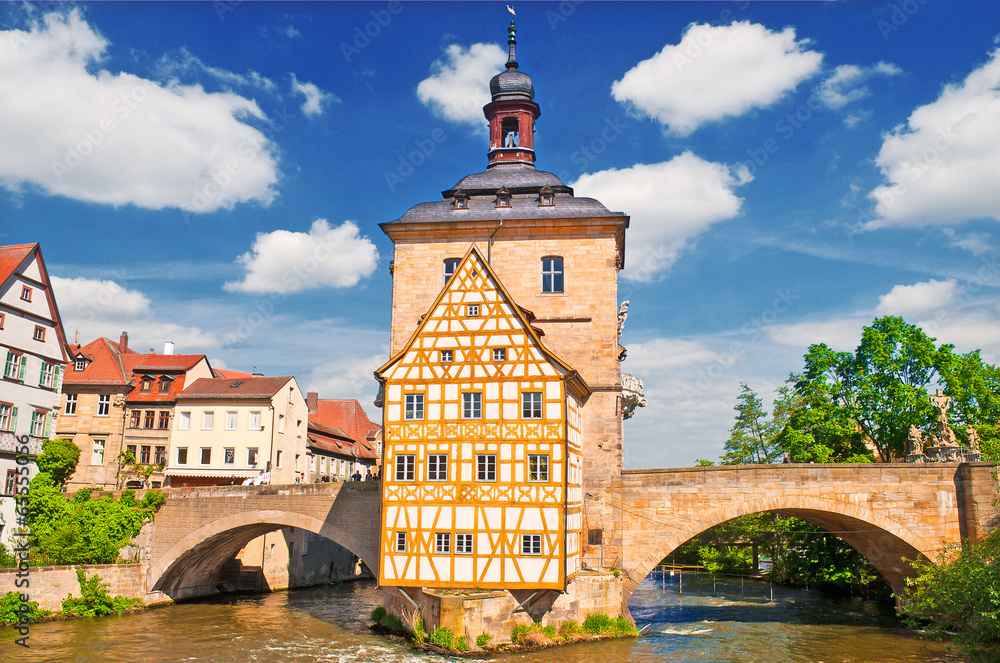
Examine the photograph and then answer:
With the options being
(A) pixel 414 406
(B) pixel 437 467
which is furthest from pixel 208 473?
(B) pixel 437 467

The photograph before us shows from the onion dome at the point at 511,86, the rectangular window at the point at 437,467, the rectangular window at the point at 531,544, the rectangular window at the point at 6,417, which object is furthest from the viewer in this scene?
the onion dome at the point at 511,86

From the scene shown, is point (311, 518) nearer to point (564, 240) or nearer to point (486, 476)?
point (486, 476)

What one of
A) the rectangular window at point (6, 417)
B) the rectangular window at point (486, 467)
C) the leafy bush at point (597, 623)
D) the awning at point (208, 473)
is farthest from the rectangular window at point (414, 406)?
the awning at point (208, 473)

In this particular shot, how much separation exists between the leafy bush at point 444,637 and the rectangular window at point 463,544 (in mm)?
2620

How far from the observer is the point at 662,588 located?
1781 inches

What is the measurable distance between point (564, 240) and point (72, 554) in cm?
2297

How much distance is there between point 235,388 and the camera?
4319 centimetres

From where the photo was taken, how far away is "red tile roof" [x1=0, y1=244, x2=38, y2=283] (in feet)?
107

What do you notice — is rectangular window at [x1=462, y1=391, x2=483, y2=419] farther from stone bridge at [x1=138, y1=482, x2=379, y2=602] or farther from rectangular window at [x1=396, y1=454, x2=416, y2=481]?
stone bridge at [x1=138, y1=482, x2=379, y2=602]

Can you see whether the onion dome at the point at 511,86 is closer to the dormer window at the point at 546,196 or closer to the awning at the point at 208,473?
the dormer window at the point at 546,196

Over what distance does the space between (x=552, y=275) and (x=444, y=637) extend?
15632 millimetres

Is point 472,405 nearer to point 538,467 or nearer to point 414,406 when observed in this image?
point 414,406

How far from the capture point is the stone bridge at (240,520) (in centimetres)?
3098

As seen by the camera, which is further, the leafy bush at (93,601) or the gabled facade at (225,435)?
the gabled facade at (225,435)
